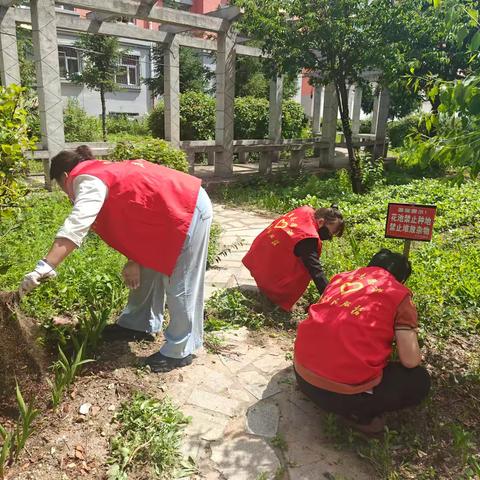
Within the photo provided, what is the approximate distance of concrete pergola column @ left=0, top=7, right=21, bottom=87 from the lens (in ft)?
27.0

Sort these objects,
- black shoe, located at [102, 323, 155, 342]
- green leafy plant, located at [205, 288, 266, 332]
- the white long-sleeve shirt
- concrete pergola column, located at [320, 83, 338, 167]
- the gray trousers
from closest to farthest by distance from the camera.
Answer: the white long-sleeve shirt → the gray trousers → black shoe, located at [102, 323, 155, 342] → green leafy plant, located at [205, 288, 266, 332] → concrete pergola column, located at [320, 83, 338, 167]

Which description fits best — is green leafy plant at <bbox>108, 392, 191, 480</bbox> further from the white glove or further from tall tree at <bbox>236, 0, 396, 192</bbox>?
tall tree at <bbox>236, 0, 396, 192</bbox>

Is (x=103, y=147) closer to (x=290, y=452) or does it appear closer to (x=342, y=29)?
A: (x=342, y=29)

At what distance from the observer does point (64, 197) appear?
6.83 metres

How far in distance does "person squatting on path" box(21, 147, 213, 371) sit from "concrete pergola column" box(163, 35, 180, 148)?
250 inches

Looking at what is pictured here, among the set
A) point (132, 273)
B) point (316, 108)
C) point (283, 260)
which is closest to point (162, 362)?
point (132, 273)

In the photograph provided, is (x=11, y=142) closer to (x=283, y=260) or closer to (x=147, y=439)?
(x=147, y=439)

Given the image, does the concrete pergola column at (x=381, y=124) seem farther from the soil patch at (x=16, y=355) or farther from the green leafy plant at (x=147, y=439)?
the soil patch at (x=16, y=355)

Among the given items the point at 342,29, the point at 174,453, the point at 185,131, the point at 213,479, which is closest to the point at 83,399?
the point at 174,453

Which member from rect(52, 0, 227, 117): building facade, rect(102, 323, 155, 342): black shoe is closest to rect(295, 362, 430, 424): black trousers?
rect(102, 323, 155, 342): black shoe

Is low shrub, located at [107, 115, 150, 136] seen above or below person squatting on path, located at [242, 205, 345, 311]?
above

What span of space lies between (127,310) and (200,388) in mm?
880

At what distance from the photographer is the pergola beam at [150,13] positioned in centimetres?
737

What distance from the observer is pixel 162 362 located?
3236 mm
